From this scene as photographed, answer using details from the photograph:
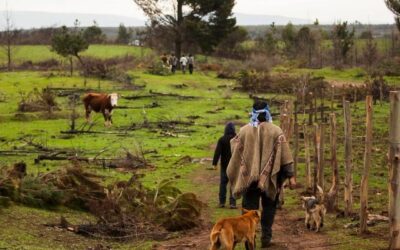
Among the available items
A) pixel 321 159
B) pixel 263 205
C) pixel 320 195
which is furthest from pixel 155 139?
pixel 263 205

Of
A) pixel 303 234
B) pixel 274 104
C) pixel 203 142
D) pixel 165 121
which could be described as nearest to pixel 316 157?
pixel 303 234

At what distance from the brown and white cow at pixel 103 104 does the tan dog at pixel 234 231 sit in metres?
18.4

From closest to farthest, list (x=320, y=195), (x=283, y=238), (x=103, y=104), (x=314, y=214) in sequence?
(x=283, y=238), (x=314, y=214), (x=320, y=195), (x=103, y=104)

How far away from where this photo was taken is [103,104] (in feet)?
89.1

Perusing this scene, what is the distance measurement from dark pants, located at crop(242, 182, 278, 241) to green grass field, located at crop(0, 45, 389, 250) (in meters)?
1.06

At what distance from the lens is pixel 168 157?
19828mm

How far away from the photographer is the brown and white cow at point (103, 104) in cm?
2697

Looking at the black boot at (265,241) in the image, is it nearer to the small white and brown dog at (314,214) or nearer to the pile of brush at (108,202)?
the small white and brown dog at (314,214)

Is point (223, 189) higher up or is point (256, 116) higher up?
point (256, 116)

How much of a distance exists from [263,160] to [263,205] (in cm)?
74

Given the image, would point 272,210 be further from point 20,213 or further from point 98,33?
point 98,33

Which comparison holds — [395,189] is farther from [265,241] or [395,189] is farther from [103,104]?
[103,104]

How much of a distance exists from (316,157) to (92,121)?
53.8 ft

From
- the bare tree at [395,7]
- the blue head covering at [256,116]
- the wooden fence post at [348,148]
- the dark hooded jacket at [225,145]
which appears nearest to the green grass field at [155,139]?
the wooden fence post at [348,148]
